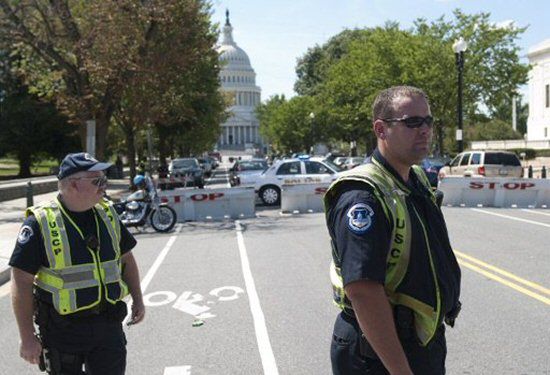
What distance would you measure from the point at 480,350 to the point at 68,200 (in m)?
3.91

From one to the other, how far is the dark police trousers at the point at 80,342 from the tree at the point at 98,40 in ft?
62.3

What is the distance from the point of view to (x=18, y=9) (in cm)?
2142

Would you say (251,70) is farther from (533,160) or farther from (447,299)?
(447,299)

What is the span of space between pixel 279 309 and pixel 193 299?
4.26 ft

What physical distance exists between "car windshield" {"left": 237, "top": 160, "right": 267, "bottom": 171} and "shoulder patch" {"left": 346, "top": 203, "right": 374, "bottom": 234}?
26724mm

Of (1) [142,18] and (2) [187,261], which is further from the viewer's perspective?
(1) [142,18]

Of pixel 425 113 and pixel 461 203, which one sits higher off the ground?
pixel 425 113

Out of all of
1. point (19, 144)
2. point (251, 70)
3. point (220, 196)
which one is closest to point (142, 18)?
point (220, 196)

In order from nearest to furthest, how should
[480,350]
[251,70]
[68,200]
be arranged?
[68,200], [480,350], [251,70]

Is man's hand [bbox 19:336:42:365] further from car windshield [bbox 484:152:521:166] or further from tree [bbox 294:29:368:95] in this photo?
tree [bbox 294:29:368:95]

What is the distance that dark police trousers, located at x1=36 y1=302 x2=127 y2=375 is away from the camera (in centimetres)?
349

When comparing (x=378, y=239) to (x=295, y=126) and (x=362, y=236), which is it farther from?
(x=295, y=126)

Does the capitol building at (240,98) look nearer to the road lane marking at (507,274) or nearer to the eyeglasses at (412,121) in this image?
the road lane marking at (507,274)

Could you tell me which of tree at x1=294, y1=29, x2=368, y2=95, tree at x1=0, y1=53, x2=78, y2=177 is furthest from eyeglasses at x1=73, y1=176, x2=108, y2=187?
tree at x1=294, y1=29, x2=368, y2=95
